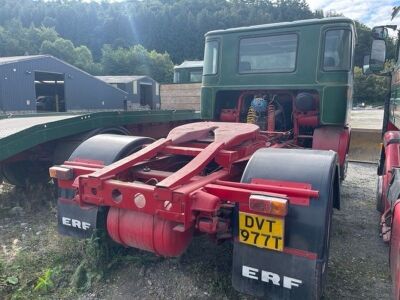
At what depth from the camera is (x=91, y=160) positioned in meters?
3.30

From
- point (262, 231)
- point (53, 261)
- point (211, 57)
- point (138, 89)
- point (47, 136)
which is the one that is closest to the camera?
point (262, 231)

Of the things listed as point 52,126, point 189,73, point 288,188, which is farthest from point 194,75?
point 288,188

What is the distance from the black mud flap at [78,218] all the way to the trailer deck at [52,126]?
1.01 meters

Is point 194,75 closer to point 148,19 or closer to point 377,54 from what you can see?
point 377,54

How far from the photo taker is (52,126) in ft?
14.0

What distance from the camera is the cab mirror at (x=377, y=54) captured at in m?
4.58

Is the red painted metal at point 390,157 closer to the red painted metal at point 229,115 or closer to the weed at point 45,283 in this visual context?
the red painted metal at point 229,115

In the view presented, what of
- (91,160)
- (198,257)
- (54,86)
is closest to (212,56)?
(91,160)

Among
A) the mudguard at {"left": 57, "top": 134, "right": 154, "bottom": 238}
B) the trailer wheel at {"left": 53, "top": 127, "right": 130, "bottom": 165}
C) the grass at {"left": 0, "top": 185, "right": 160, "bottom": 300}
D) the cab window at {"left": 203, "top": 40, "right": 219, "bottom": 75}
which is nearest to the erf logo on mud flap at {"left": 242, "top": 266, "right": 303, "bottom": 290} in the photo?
the grass at {"left": 0, "top": 185, "right": 160, "bottom": 300}

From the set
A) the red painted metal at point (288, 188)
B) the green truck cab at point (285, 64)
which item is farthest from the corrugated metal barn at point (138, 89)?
the red painted metal at point (288, 188)

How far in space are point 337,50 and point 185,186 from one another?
2.86 m

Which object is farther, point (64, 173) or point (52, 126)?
point (52, 126)

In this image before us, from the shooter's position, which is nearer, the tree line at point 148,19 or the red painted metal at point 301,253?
the red painted metal at point 301,253

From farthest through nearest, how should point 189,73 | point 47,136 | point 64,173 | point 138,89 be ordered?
1. point 138,89
2. point 189,73
3. point 47,136
4. point 64,173
